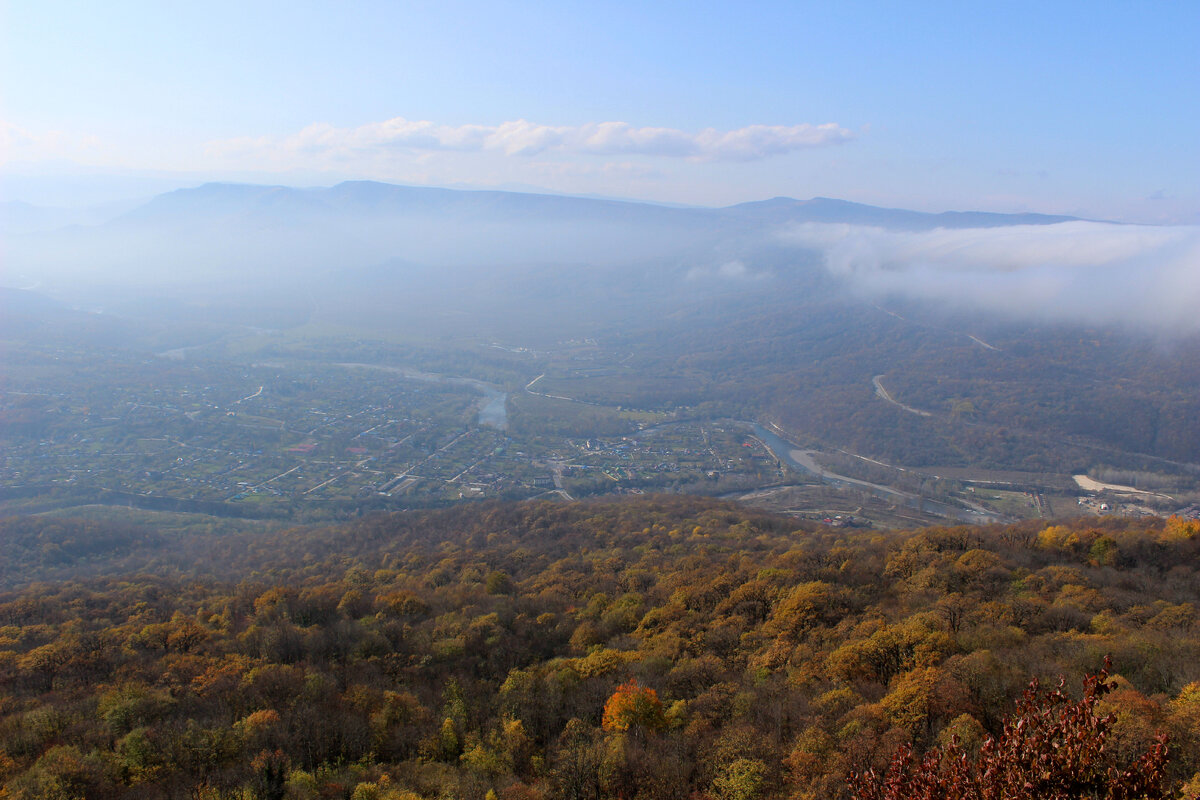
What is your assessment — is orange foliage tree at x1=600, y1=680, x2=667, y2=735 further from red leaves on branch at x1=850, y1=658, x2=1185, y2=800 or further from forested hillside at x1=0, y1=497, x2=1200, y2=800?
red leaves on branch at x1=850, y1=658, x2=1185, y2=800

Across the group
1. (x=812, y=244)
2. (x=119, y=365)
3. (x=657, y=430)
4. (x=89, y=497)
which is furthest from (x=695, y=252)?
(x=89, y=497)

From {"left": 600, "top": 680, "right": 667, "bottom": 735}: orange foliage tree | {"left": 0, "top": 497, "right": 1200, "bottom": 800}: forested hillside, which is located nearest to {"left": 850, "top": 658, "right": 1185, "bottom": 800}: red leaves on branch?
{"left": 0, "top": 497, "right": 1200, "bottom": 800}: forested hillside

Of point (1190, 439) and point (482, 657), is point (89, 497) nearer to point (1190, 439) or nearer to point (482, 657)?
point (482, 657)

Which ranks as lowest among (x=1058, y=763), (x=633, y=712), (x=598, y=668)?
(x=598, y=668)

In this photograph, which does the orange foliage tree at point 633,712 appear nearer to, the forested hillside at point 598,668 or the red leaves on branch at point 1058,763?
the forested hillside at point 598,668

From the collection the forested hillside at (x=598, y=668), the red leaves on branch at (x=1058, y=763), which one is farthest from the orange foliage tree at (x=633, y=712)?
the red leaves on branch at (x=1058, y=763)

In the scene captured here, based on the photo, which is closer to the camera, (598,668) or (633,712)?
(633,712)

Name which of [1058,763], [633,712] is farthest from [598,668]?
[1058,763]

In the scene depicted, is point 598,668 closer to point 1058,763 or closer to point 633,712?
point 633,712
